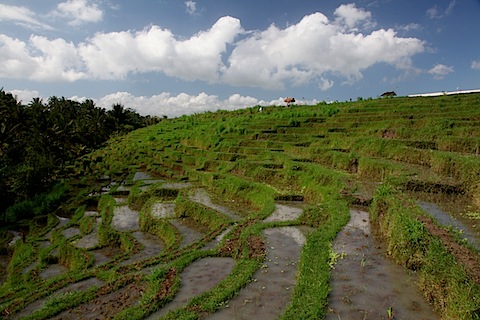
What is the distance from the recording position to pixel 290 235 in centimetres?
977

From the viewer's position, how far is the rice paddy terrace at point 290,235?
599cm

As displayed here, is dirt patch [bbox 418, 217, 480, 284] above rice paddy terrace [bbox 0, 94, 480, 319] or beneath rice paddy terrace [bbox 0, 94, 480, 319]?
above

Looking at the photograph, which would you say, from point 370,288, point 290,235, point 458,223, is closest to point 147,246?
point 290,235

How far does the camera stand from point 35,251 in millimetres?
13188

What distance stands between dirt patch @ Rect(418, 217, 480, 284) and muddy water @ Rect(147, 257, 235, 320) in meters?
4.31

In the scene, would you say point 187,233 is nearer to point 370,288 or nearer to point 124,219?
point 124,219

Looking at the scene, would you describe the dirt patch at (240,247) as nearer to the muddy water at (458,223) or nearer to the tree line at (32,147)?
the muddy water at (458,223)

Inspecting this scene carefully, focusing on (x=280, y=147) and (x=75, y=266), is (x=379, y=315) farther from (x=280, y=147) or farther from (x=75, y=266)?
(x=280, y=147)

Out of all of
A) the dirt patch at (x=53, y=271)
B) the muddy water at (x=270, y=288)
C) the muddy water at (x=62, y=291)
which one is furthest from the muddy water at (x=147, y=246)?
the muddy water at (x=270, y=288)

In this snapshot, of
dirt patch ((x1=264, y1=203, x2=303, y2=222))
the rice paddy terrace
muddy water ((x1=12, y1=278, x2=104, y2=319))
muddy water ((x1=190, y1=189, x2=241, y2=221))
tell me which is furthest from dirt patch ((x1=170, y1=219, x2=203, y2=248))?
muddy water ((x1=12, y1=278, x2=104, y2=319))

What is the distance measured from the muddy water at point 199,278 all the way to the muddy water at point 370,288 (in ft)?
8.09

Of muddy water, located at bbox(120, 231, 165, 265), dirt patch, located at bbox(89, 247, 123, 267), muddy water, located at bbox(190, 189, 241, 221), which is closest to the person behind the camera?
muddy water, located at bbox(120, 231, 165, 265)

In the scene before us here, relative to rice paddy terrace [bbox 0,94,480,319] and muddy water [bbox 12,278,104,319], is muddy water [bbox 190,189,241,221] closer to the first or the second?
rice paddy terrace [bbox 0,94,480,319]

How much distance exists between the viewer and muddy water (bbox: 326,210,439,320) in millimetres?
5496
